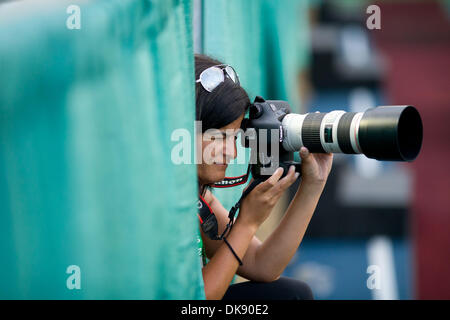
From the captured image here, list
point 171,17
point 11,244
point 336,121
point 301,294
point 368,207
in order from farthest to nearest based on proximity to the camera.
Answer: point 368,207 → point 301,294 → point 336,121 → point 171,17 → point 11,244

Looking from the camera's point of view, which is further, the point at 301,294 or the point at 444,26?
the point at 444,26

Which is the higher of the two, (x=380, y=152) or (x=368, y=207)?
(x=380, y=152)

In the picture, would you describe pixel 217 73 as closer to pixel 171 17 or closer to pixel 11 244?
pixel 171 17

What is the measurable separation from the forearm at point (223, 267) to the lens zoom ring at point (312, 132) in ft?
0.65

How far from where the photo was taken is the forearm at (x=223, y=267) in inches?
37.6

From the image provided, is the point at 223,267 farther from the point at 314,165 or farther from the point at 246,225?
the point at 314,165

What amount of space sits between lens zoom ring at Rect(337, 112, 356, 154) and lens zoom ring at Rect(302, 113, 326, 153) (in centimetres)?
4

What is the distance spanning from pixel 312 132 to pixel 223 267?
28cm

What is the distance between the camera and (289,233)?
1.12m

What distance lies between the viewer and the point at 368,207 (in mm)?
2775

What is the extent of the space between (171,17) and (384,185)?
235 cm
